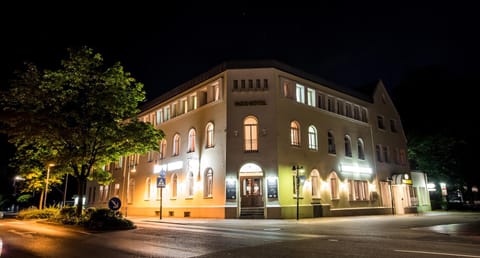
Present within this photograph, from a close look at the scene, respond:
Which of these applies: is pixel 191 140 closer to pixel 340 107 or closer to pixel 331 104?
pixel 331 104

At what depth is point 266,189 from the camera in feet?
81.0

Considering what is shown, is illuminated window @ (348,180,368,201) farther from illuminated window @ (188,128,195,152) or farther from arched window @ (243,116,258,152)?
illuminated window @ (188,128,195,152)

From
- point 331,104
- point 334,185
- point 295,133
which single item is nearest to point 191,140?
point 295,133

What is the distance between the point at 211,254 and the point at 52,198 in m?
75.1

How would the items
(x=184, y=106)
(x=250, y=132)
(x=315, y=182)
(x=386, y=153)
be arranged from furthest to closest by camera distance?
1. (x=386, y=153)
2. (x=184, y=106)
3. (x=315, y=182)
4. (x=250, y=132)

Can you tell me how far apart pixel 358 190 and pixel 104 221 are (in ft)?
77.9

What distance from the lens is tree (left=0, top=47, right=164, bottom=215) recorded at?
61.6 ft

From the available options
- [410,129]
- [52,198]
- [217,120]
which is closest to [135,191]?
[217,120]

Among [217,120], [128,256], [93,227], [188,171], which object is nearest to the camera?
[128,256]

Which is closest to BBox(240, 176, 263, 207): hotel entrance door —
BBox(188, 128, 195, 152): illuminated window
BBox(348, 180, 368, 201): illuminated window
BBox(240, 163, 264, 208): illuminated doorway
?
BBox(240, 163, 264, 208): illuminated doorway

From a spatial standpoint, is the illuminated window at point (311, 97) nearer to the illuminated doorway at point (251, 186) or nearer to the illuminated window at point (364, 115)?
the illuminated doorway at point (251, 186)

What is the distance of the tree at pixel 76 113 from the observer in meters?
18.8

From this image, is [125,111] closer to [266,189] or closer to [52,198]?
[266,189]

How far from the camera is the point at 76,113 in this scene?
1911 cm
